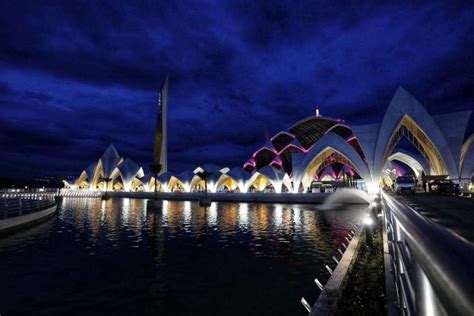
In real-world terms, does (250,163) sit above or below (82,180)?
above

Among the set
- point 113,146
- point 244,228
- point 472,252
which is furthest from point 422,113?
point 113,146

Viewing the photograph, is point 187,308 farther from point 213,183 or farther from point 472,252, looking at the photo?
point 213,183

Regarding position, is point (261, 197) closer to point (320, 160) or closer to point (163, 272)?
point (320, 160)

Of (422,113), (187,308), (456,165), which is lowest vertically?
(187,308)

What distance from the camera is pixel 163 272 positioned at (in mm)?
10320

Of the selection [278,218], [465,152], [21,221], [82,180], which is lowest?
[278,218]

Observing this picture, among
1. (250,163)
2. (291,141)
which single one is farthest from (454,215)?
(250,163)

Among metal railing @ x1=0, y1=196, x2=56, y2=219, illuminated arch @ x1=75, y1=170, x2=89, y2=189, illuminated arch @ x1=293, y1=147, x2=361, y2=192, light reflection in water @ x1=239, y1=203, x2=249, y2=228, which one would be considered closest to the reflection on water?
metal railing @ x1=0, y1=196, x2=56, y2=219

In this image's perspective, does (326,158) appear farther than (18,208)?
Yes

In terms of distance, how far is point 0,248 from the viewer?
14.2 meters

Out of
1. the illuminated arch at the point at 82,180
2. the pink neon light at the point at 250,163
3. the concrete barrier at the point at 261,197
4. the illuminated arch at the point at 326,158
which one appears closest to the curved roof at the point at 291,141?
the pink neon light at the point at 250,163

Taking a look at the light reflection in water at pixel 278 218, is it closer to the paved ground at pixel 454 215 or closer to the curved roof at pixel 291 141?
the paved ground at pixel 454 215

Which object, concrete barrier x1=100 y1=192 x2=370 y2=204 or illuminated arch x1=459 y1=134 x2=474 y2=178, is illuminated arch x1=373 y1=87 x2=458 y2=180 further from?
concrete barrier x1=100 y1=192 x2=370 y2=204

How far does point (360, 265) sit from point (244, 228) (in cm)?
1127
